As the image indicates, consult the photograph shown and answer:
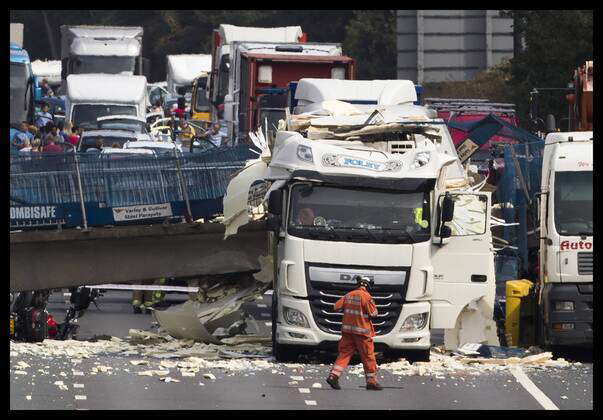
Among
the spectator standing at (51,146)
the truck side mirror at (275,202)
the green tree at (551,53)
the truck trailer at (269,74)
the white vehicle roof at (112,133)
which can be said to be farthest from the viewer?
the white vehicle roof at (112,133)

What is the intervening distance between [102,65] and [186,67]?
13.7ft

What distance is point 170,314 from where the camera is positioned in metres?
27.3

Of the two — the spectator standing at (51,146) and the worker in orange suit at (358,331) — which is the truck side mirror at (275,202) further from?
the spectator standing at (51,146)

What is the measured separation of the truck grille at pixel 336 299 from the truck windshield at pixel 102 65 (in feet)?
122

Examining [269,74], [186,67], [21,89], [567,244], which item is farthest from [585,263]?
[186,67]

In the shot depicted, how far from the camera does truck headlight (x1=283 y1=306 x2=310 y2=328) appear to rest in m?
23.9

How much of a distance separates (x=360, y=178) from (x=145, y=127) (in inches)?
1077

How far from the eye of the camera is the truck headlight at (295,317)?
78.3 feet

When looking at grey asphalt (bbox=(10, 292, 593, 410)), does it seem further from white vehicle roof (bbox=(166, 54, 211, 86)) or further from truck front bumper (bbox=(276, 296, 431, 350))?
white vehicle roof (bbox=(166, 54, 211, 86))

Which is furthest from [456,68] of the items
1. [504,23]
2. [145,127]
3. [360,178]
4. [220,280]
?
[360,178]

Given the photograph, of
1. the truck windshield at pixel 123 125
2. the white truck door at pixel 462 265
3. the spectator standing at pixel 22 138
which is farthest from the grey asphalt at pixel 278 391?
the truck windshield at pixel 123 125

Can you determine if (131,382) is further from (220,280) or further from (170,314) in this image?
(220,280)

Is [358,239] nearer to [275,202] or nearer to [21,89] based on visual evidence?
[275,202]

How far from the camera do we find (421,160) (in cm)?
2433
